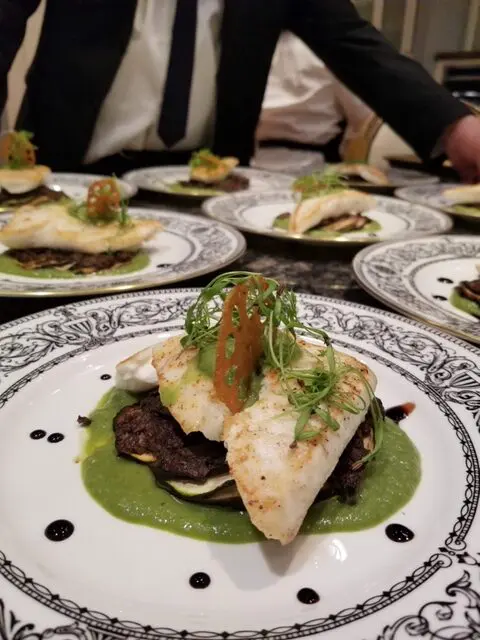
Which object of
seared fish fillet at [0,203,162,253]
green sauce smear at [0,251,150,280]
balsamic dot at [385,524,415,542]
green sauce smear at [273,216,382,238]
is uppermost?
seared fish fillet at [0,203,162,253]

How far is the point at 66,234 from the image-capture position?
309 centimetres

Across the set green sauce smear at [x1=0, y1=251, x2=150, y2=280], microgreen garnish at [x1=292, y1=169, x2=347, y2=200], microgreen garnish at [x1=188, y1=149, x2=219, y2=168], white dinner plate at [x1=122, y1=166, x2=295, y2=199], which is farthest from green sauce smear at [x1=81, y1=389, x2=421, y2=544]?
microgreen garnish at [x1=188, y1=149, x2=219, y2=168]

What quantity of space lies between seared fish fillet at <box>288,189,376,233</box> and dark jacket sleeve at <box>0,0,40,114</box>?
2898mm

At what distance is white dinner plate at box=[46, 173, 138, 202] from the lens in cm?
440

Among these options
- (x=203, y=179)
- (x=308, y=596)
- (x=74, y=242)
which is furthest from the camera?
(x=203, y=179)

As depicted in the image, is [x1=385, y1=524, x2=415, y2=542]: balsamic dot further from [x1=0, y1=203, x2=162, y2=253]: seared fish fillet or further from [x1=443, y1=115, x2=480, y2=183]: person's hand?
[x1=443, y1=115, x2=480, y2=183]: person's hand

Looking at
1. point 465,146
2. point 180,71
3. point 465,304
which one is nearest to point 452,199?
point 465,146

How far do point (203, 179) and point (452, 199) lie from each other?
2321 millimetres

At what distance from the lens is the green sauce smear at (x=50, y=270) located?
2.89 m

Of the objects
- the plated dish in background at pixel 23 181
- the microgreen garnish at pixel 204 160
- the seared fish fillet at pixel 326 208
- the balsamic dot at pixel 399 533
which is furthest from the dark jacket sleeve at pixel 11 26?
the balsamic dot at pixel 399 533

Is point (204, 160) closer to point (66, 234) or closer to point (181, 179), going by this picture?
point (181, 179)

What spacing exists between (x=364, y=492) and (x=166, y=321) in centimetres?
116

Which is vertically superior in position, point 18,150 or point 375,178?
point 18,150

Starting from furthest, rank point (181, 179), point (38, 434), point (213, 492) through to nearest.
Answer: point (181, 179) < point (38, 434) < point (213, 492)
